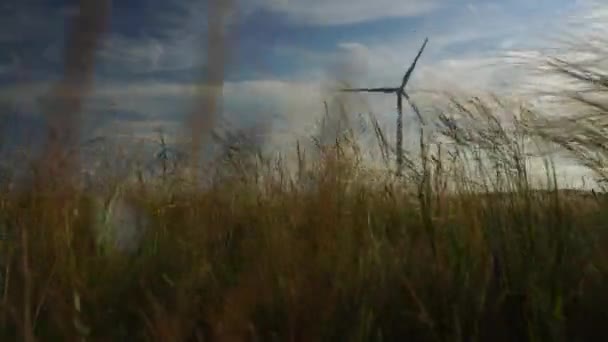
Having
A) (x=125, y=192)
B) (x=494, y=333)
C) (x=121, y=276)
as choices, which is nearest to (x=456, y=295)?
(x=494, y=333)

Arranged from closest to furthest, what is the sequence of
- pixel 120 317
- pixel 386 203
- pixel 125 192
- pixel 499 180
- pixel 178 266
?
1. pixel 120 317
2. pixel 178 266
3. pixel 499 180
4. pixel 386 203
5. pixel 125 192

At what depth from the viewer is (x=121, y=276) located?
98.3 inches

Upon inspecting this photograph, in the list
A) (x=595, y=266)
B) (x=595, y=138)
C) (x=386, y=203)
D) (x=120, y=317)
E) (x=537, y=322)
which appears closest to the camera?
(x=537, y=322)

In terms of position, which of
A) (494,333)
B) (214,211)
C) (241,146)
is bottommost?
(494,333)

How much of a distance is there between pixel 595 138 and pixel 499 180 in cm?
130

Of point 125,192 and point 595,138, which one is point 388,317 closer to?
point 125,192

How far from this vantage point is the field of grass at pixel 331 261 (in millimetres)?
1973

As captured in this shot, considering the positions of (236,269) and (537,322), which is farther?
(236,269)

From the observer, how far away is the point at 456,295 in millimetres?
2123

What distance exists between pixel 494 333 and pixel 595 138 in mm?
2520

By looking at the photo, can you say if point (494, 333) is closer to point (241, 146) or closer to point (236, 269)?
point (236, 269)

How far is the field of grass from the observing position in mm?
1973

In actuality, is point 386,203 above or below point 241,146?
below

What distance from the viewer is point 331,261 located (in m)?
2.26
